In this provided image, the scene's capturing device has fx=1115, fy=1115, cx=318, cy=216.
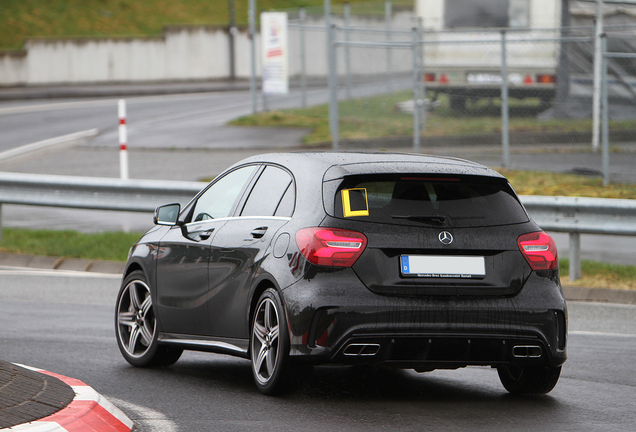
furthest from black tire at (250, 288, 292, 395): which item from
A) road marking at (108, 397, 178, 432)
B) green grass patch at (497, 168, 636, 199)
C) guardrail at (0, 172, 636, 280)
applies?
green grass patch at (497, 168, 636, 199)

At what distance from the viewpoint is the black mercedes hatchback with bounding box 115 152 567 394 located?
5.86 meters

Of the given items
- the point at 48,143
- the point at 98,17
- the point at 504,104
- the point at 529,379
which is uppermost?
the point at 98,17

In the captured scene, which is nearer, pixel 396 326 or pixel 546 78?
pixel 396 326

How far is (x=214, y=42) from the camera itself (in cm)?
4847

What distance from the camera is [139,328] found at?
756 cm

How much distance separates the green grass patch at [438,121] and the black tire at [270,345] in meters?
13.3

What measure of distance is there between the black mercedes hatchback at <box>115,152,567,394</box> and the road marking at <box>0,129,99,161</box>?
1712 cm

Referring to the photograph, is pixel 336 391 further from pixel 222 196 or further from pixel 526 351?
pixel 222 196

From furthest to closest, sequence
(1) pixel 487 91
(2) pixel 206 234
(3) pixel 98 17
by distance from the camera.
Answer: (3) pixel 98 17 → (1) pixel 487 91 → (2) pixel 206 234

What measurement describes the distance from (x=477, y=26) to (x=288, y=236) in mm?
20705

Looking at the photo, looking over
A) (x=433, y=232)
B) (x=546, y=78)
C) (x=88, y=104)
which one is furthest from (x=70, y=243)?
(x=88, y=104)

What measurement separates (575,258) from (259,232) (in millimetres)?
5528

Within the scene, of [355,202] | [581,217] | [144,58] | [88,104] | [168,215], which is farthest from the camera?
[144,58]

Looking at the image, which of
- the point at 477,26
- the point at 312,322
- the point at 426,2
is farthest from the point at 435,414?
the point at 426,2
